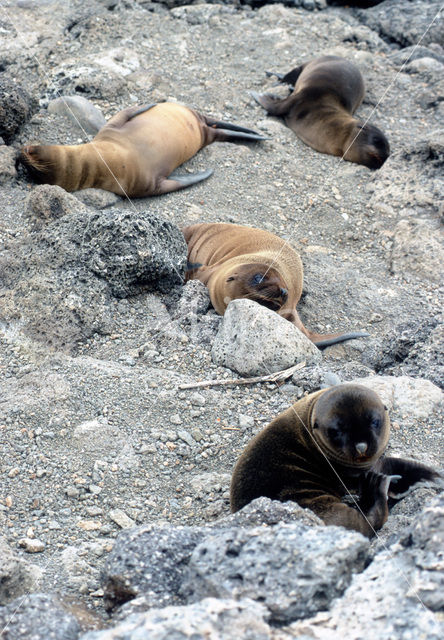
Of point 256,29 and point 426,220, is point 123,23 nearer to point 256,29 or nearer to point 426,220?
point 256,29

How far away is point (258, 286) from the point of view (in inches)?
220

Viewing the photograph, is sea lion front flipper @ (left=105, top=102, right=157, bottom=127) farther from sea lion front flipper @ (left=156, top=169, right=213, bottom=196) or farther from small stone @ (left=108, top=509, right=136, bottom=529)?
small stone @ (left=108, top=509, right=136, bottom=529)

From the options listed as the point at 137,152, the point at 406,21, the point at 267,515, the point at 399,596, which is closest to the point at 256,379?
the point at 267,515

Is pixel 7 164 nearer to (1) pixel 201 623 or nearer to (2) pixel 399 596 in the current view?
(1) pixel 201 623

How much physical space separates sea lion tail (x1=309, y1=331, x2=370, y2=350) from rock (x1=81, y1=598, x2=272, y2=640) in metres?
3.34

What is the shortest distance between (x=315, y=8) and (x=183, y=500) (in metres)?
8.73

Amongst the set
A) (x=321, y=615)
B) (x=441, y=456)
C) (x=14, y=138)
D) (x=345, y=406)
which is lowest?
(x=14, y=138)

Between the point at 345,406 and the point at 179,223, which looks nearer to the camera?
the point at 345,406

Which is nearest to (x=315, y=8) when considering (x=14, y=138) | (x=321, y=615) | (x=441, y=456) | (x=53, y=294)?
(x=14, y=138)

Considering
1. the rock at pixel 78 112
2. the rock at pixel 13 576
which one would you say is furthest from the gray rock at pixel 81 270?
the rock at pixel 78 112

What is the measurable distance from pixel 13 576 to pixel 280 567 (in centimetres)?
108

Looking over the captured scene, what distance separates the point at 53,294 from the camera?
191 inches

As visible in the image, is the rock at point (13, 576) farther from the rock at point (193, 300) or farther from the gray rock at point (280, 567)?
the rock at point (193, 300)

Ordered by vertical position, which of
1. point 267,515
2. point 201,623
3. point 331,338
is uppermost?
point 201,623
